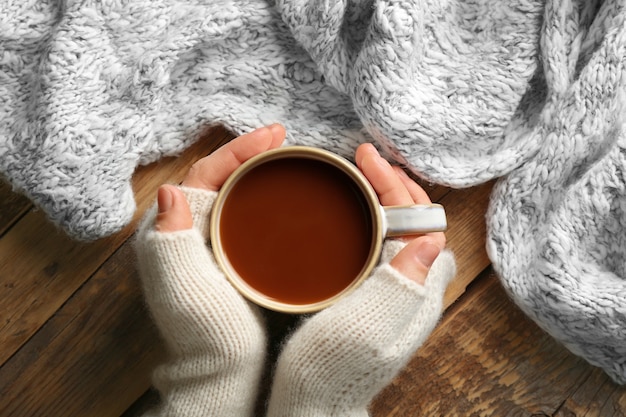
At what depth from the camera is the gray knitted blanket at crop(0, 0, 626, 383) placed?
651mm

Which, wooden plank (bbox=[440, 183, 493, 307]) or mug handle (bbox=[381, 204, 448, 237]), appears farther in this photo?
wooden plank (bbox=[440, 183, 493, 307])

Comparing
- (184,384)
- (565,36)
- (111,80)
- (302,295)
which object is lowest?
(184,384)

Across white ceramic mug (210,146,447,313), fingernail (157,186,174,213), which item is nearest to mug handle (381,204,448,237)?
white ceramic mug (210,146,447,313)

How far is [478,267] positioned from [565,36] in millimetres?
263

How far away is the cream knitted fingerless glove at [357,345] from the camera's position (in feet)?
2.03

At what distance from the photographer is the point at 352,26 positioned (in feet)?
2.28

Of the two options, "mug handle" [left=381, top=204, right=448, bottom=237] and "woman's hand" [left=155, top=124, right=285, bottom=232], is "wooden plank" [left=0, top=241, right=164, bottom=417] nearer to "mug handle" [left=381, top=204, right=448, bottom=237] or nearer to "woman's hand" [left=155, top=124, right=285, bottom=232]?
"woman's hand" [left=155, top=124, right=285, bottom=232]

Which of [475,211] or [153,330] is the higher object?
[475,211]

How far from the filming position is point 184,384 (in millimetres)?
660

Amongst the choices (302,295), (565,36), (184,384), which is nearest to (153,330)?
(184,384)

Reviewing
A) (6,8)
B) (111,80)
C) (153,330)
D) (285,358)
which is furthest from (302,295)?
(6,8)

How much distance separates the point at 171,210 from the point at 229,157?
0.08 m

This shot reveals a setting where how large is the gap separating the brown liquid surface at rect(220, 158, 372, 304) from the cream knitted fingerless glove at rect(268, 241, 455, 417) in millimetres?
29

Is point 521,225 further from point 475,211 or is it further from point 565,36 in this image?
point 565,36
